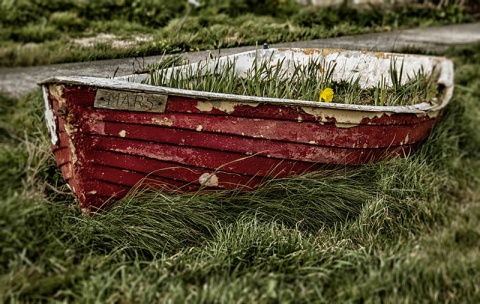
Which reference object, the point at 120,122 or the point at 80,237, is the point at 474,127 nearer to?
the point at 120,122

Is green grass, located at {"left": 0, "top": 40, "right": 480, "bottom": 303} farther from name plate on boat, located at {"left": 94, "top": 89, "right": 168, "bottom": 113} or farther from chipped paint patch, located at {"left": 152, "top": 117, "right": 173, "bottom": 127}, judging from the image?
name plate on boat, located at {"left": 94, "top": 89, "right": 168, "bottom": 113}

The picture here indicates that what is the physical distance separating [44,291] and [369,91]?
132 inches

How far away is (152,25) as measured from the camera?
5.33m

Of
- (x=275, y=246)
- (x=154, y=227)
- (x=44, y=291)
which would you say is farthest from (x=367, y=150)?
(x=44, y=291)

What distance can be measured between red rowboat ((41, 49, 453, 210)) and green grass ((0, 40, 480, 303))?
0.42 feet

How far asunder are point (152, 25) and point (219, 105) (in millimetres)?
2504

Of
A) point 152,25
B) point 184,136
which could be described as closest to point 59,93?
point 184,136

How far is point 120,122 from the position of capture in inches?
121

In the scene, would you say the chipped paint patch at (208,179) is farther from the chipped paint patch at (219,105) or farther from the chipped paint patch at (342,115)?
the chipped paint patch at (342,115)

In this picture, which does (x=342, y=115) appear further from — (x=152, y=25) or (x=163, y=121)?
(x=152, y=25)

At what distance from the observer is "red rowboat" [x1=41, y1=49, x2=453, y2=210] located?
9.91 feet

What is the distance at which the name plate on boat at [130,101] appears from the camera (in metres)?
2.99

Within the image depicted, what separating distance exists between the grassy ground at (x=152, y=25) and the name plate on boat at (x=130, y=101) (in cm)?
107

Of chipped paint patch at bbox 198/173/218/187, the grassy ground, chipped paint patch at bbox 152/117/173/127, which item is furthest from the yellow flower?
chipped paint patch at bbox 152/117/173/127
